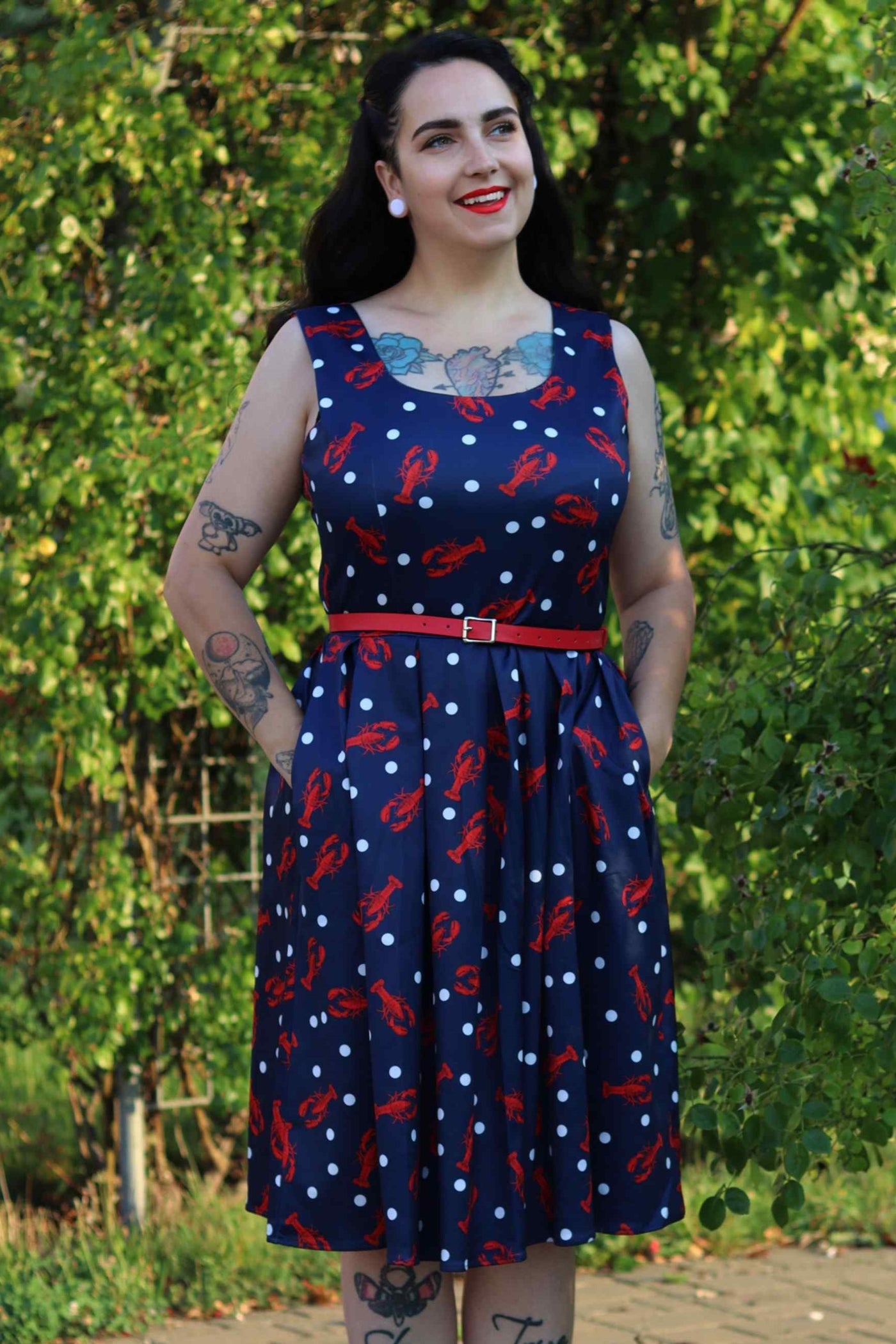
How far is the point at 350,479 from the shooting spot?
2213 millimetres

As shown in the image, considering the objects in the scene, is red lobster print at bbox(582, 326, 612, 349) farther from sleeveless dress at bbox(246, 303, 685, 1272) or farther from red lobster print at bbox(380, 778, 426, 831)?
red lobster print at bbox(380, 778, 426, 831)

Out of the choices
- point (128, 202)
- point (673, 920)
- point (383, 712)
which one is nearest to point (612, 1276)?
point (673, 920)

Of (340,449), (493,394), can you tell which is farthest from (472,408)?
(340,449)

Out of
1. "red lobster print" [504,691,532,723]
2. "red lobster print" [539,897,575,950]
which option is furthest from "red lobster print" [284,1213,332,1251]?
"red lobster print" [504,691,532,723]

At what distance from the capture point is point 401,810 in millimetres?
2176

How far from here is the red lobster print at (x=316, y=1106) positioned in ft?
7.17

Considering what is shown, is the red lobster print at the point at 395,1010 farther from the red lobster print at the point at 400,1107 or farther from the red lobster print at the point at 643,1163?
the red lobster print at the point at 643,1163

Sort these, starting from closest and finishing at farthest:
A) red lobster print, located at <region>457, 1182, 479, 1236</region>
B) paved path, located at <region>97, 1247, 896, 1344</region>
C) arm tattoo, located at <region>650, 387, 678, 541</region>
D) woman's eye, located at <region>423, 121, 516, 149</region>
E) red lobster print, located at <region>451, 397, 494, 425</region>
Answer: red lobster print, located at <region>457, 1182, 479, 1236</region> < red lobster print, located at <region>451, 397, 494, 425</region> < woman's eye, located at <region>423, 121, 516, 149</region> < arm tattoo, located at <region>650, 387, 678, 541</region> < paved path, located at <region>97, 1247, 896, 1344</region>

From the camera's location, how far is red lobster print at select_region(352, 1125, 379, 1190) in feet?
7.16

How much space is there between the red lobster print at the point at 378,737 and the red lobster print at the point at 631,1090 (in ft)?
1.64

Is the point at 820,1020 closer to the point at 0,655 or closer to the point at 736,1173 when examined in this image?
the point at 736,1173

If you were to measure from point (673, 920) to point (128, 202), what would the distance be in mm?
2253

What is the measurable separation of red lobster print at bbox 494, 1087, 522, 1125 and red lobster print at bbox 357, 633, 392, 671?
546 mm

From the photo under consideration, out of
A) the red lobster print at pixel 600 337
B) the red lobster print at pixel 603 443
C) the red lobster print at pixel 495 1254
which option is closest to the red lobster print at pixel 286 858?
the red lobster print at pixel 495 1254
